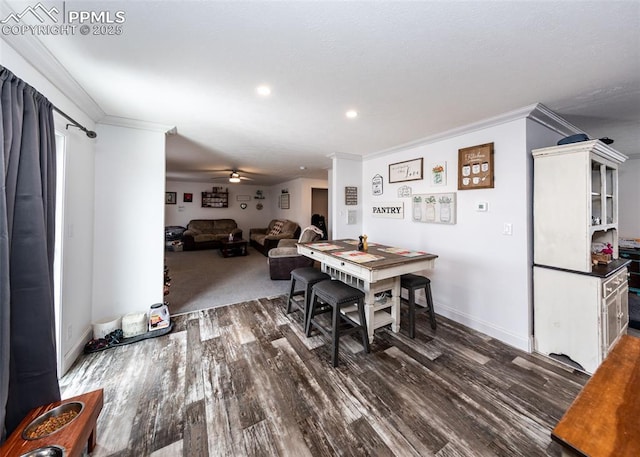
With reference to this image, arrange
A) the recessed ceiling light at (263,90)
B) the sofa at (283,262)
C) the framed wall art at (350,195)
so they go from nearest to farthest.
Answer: the recessed ceiling light at (263,90) → the framed wall art at (350,195) → the sofa at (283,262)

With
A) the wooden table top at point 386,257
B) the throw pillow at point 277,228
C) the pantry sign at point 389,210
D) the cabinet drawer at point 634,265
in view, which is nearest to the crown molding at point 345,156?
the pantry sign at point 389,210

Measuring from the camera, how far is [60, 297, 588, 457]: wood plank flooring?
1.34 metres

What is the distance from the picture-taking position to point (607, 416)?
28.9 inches

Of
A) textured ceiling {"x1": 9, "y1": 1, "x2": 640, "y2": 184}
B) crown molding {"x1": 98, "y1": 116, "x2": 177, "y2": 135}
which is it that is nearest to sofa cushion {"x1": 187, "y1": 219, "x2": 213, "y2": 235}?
crown molding {"x1": 98, "y1": 116, "x2": 177, "y2": 135}

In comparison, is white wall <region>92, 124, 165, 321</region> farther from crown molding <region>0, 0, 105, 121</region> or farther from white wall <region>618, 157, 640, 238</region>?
white wall <region>618, 157, 640, 238</region>

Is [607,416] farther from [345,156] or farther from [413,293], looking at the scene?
[345,156]

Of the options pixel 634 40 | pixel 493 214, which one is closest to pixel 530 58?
pixel 634 40

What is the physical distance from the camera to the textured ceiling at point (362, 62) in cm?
114

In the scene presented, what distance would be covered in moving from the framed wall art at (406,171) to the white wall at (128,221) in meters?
3.08

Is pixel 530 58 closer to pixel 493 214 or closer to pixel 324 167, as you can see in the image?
pixel 493 214

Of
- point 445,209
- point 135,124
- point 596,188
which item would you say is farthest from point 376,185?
point 135,124

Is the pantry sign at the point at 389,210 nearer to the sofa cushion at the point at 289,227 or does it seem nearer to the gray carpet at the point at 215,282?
the gray carpet at the point at 215,282

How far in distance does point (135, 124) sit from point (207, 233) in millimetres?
5569

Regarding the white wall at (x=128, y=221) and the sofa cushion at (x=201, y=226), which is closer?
the white wall at (x=128, y=221)
